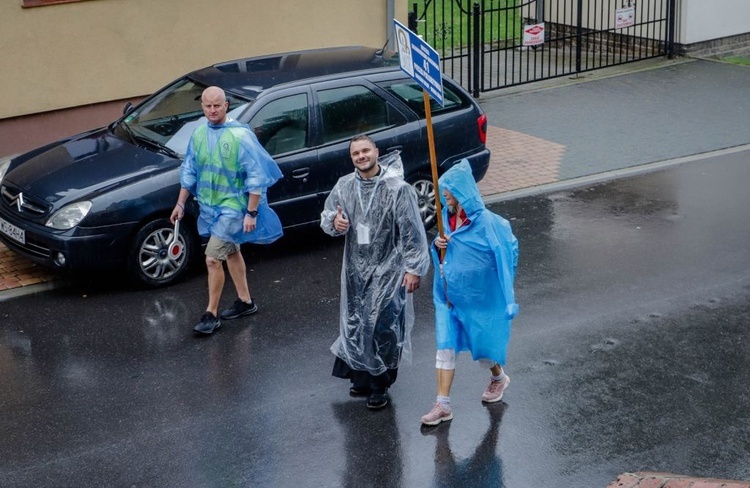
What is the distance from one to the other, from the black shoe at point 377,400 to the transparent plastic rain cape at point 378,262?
153 mm

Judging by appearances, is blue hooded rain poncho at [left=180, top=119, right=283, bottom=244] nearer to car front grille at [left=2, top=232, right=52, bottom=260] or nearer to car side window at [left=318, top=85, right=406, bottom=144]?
car front grille at [left=2, top=232, right=52, bottom=260]

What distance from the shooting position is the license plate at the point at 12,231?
8.95 meters

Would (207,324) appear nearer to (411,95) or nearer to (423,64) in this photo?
(423,64)

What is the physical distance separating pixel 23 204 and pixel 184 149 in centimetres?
136

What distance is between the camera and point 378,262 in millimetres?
6840

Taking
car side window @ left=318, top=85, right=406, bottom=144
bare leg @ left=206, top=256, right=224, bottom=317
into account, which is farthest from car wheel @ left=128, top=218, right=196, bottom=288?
car side window @ left=318, top=85, right=406, bottom=144

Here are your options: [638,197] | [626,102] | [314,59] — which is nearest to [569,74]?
[626,102]

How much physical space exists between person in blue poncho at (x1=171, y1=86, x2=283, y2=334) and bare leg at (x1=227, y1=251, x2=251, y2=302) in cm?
8

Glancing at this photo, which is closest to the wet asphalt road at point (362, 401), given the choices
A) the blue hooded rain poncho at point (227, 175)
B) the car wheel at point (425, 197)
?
the blue hooded rain poncho at point (227, 175)

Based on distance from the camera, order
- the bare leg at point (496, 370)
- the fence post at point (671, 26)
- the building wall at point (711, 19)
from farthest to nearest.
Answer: the building wall at point (711, 19) < the fence post at point (671, 26) < the bare leg at point (496, 370)

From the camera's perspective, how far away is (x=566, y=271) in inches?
375

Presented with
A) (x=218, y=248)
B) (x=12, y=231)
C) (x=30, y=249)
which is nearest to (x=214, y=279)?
(x=218, y=248)

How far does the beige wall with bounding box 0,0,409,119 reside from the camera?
41.3 ft

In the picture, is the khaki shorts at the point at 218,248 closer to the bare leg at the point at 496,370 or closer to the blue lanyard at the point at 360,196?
the blue lanyard at the point at 360,196
